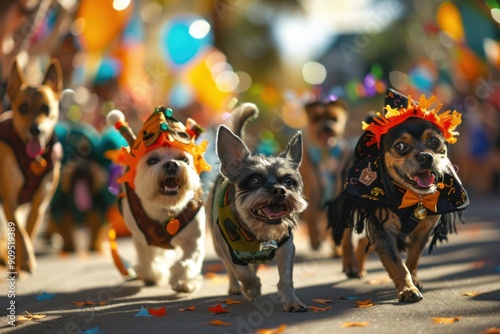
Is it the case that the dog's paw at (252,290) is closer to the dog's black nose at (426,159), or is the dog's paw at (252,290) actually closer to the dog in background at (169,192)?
the dog in background at (169,192)

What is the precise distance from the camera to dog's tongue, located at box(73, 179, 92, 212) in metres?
10.9

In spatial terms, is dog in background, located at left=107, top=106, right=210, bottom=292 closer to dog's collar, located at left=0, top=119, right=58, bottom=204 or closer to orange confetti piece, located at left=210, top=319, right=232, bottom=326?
orange confetti piece, located at left=210, top=319, right=232, bottom=326

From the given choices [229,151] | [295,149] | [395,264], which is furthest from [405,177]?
[229,151]

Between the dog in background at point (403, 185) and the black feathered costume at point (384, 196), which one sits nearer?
the dog in background at point (403, 185)

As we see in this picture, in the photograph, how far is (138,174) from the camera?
6570 mm

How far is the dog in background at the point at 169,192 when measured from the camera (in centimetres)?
635

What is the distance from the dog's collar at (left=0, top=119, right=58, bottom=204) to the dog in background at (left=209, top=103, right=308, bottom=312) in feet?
9.12

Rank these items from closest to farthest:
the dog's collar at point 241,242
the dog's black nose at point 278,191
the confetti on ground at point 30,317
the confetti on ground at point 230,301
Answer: the dog's black nose at point 278,191 → the confetti on ground at point 30,317 → the dog's collar at point 241,242 → the confetti on ground at point 230,301

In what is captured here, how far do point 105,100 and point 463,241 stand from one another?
22.0ft

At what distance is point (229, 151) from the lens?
230 inches

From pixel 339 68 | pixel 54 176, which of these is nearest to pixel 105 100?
pixel 54 176

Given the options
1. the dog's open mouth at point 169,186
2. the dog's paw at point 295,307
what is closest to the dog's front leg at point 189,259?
the dog's open mouth at point 169,186

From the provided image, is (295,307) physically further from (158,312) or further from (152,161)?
(152,161)

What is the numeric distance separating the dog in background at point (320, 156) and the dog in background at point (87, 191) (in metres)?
2.70
